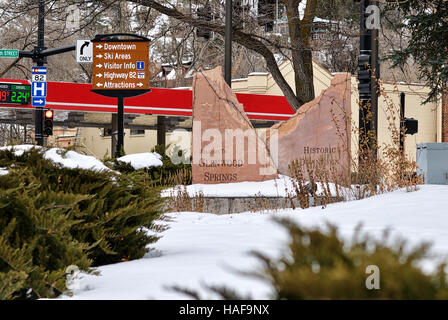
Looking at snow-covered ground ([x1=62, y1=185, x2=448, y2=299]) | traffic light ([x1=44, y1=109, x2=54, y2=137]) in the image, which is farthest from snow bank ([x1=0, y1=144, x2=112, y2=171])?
traffic light ([x1=44, y1=109, x2=54, y2=137])

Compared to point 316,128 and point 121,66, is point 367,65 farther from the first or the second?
point 121,66

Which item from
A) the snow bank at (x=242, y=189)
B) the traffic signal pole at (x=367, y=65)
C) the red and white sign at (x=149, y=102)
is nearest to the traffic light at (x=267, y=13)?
the red and white sign at (x=149, y=102)

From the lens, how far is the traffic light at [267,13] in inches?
737

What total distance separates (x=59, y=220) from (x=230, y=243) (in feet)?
6.71

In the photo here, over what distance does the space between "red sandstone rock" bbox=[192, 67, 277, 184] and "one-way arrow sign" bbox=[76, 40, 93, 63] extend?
468 centimetres

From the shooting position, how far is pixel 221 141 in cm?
1403

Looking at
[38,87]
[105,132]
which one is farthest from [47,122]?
[105,132]

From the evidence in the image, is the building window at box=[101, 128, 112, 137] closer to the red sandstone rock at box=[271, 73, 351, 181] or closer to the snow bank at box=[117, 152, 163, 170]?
the snow bank at box=[117, 152, 163, 170]

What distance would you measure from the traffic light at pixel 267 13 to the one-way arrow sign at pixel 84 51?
15.9ft

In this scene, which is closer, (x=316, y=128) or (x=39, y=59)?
(x=316, y=128)

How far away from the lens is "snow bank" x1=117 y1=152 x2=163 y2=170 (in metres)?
12.7

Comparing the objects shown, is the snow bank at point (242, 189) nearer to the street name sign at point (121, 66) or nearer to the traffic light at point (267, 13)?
the street name sign at point (121, 66)

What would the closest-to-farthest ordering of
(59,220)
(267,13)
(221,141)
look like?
(59,220), (221,141), (267,13)
